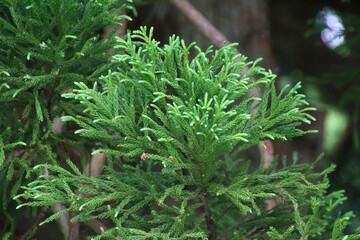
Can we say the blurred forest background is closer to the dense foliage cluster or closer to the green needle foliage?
the dense foliage cluster

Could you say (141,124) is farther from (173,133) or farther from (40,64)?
(40,64)

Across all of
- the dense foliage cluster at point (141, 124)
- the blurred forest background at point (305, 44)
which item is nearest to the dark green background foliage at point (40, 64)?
the dense foliage cluster at point (141, 124)

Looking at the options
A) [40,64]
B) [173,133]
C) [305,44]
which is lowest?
[173,133]

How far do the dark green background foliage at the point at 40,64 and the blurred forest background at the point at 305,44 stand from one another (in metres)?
0.65

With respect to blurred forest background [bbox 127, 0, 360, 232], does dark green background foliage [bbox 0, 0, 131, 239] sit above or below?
below

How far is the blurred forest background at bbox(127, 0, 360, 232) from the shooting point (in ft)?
6.48

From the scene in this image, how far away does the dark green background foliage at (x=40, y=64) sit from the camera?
0.93 m

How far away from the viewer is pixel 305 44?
289 centimetres

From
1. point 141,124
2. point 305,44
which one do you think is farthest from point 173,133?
point 305,44

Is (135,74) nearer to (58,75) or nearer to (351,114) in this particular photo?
(58,75)

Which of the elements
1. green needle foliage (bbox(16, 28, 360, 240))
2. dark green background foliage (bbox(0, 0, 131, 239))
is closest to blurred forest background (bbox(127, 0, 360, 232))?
dark green background foliage (bbox(0, 0, 131, 239))

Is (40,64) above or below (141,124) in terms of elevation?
above

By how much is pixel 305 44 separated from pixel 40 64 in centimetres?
219

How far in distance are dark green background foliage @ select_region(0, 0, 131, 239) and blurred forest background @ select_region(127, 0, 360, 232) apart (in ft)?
2.13
